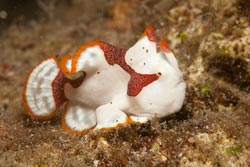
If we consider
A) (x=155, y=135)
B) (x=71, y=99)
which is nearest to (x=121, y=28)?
(x=71, y=99)

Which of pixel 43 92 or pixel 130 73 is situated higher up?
pixel 130 73

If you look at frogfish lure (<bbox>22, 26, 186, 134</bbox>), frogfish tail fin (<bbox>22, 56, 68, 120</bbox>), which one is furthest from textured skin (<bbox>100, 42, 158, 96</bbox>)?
frogfish tail fin (<bbox>22, 56, 68, 120</bbox>)

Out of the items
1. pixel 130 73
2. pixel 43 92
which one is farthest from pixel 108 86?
pixel 43 92

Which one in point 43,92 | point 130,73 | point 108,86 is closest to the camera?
point 130,73

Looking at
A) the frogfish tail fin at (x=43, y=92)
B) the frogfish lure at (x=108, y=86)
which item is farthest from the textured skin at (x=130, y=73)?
the frogfish tail fin at (x=43, y=92)

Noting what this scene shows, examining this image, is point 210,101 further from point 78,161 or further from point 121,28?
point 121,28

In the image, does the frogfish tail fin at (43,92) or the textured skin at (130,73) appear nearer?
the textured skin at (130,73)

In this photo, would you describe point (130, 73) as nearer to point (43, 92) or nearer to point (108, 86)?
point (108, 86)

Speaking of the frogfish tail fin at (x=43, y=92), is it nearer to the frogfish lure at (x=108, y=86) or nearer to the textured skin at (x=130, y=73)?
the frogfish lure at (x=108, y=86)

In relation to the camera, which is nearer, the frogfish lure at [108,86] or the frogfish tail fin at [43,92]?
the frogfish lure at [108,86]

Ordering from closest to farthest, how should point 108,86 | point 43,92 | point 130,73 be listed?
1. point 130,73
2. point 108,86
3. point 43,92
